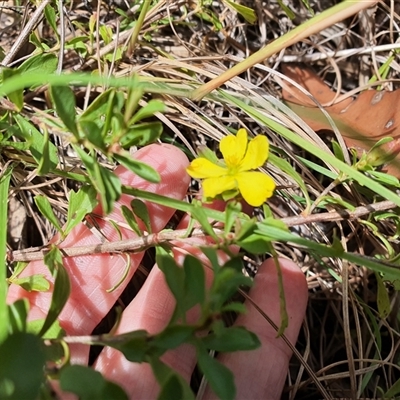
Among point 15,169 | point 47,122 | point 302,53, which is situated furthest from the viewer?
point 302,53

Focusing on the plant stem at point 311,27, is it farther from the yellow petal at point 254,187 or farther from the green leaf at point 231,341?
the green leaf at point 231,341

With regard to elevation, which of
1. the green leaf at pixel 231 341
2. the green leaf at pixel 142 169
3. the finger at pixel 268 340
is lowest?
the finger at pixel 268 340

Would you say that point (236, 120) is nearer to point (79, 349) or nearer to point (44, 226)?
point (44, 226)

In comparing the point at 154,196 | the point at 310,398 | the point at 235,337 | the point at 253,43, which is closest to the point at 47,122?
the point at 154,196

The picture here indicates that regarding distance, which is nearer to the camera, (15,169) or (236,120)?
(15,169)

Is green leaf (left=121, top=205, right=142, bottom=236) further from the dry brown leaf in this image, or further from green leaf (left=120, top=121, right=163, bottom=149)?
the dry brown leaf

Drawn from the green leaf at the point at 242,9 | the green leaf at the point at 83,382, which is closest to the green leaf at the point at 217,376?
the green leaf at the point at 83,382
